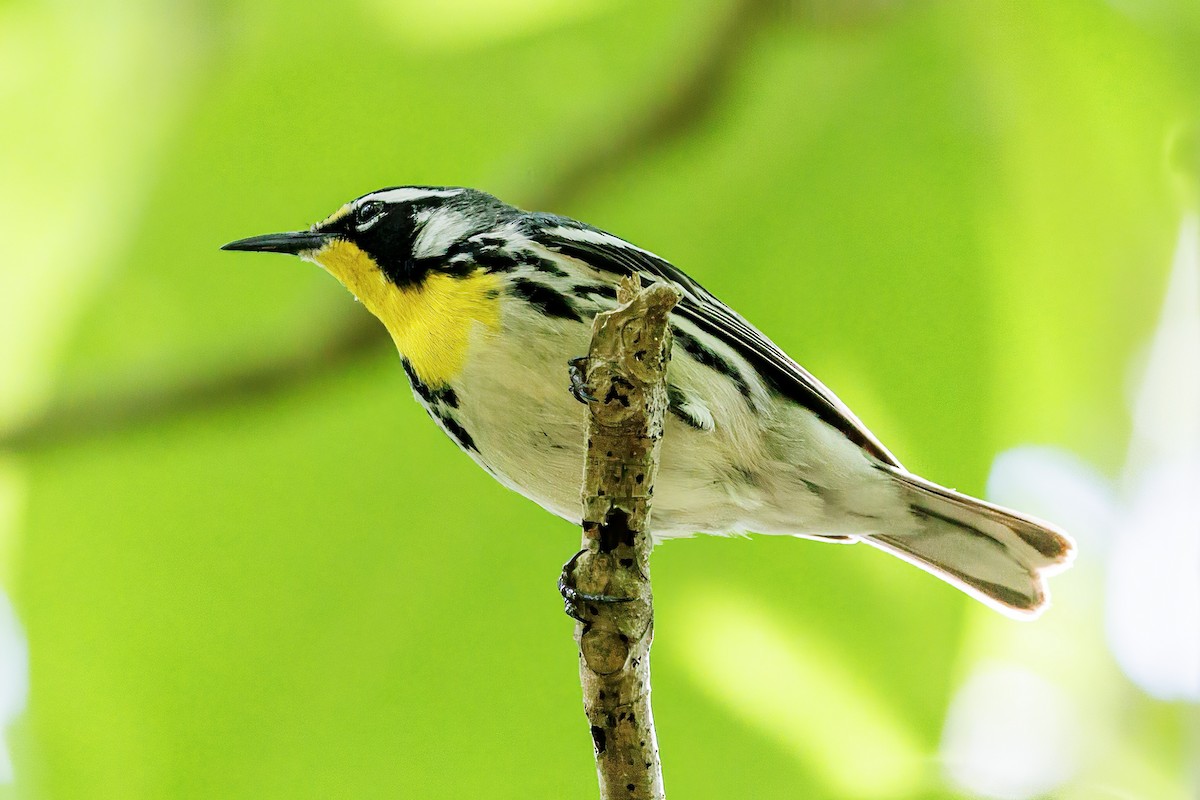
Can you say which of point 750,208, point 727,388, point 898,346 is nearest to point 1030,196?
point 898,346

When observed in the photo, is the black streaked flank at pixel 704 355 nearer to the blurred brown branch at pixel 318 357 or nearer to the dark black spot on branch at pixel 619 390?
the blurred brown branch at pixel 318 357

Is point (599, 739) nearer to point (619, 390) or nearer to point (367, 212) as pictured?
point (619, 390)

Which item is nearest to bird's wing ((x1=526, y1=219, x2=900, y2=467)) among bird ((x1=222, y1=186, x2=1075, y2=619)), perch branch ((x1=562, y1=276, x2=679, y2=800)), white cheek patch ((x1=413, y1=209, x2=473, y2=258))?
bird ((x1=222, y1=186, x2=1075, y2=619))

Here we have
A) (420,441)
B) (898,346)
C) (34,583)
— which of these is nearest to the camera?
(34,583)

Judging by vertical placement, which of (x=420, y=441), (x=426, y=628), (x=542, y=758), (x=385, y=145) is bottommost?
(x=542, y=758)

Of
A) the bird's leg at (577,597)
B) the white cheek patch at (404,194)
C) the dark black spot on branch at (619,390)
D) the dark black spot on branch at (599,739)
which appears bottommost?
the dark black spot on branch at (599,739)

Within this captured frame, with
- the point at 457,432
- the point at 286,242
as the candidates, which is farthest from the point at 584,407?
the point at 286,242

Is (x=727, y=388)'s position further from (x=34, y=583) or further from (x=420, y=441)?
(x=34, y=583)

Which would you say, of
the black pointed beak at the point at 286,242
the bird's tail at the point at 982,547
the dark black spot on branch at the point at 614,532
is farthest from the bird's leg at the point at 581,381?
the bird's tail at the point at 982,547
